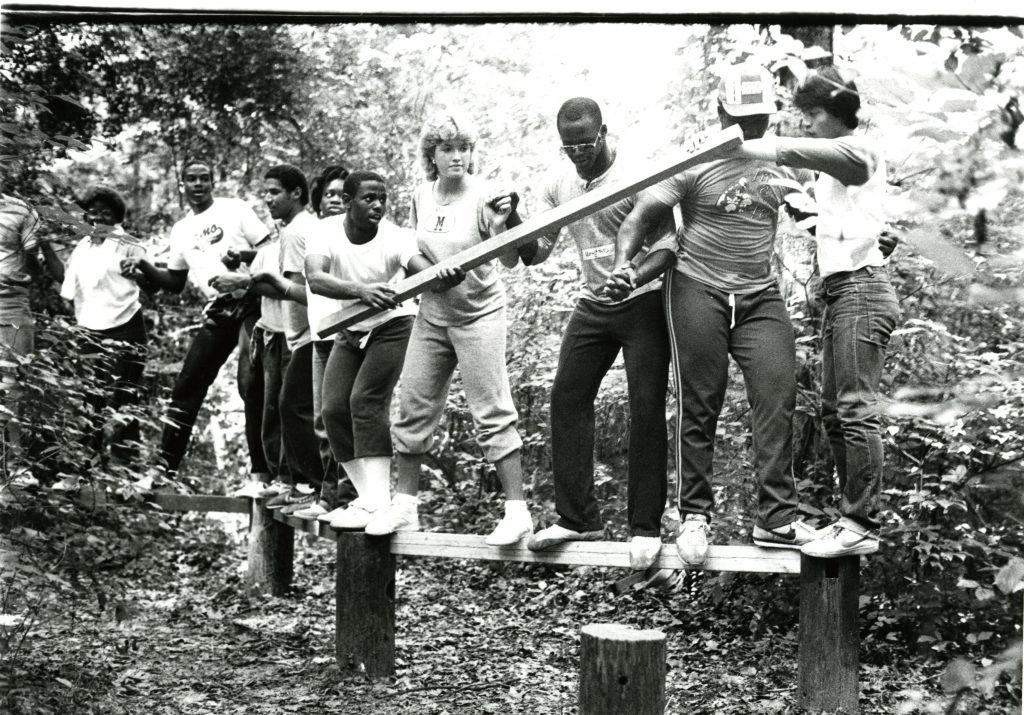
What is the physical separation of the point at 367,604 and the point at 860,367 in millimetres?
2657

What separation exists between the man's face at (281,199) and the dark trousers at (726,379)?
3108 mm

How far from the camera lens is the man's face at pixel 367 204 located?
19.4 feet

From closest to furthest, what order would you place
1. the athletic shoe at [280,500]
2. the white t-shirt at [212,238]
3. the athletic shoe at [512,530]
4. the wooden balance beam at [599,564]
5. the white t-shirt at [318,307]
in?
the wooden balance beam at [599,564], the athletic shoe at [512,530], the white t-shirt at [318,307], the athletic shoe at [280,500], the white t-shirt at [212,238]

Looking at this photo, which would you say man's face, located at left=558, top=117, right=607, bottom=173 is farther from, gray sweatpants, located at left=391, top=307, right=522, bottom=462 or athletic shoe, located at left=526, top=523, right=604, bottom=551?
athletic shoe, located at left=526, top=523, right=604, bottom=551

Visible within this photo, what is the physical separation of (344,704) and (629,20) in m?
3.31

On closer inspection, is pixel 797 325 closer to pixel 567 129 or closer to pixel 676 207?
pixel 676 207

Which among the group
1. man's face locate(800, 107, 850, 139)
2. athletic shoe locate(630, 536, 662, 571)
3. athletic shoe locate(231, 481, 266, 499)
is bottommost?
athletic shoe locate(630, 536, 662, 571)

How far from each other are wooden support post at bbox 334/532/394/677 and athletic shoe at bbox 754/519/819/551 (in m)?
1.93

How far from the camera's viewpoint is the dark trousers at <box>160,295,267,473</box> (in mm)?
7699

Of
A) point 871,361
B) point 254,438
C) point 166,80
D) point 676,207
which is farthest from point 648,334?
point 166,80

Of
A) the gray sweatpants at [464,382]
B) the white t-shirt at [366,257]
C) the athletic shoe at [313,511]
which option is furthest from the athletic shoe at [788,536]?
the athletic shoe at [313,511]

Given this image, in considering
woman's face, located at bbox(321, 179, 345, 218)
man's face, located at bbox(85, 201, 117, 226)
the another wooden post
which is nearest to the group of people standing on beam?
woman's face, located at bbox(321, 179, 345, 218)

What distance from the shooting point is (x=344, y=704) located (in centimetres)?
543

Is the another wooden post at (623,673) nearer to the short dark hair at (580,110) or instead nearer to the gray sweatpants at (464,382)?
the gray sweatpants at (464,382)
